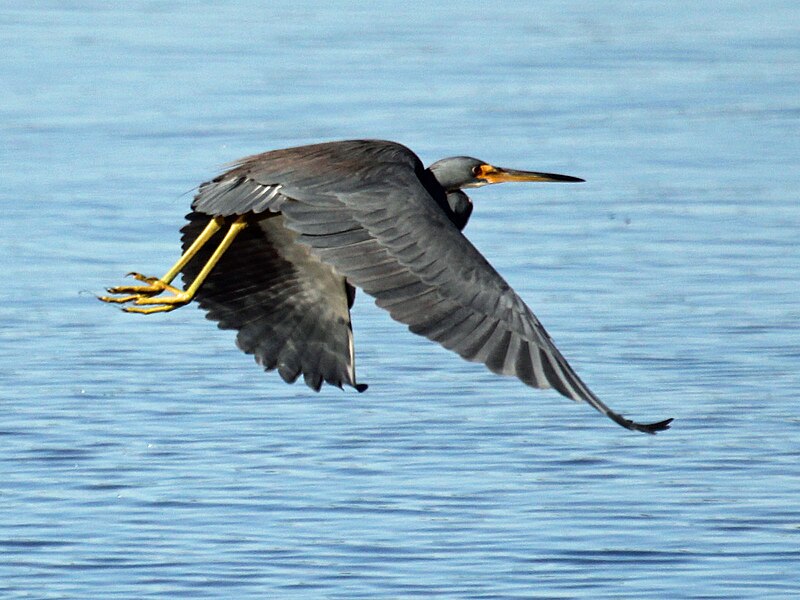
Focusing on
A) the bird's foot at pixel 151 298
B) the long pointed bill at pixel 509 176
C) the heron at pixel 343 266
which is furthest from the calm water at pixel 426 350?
the long pointed bill at pixel 509 176

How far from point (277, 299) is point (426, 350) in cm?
305

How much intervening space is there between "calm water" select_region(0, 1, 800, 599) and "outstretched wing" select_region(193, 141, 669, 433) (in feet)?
4.72

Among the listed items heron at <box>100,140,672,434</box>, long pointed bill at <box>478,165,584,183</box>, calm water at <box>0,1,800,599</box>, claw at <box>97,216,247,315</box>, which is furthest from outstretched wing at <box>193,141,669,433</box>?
calm water at <box>0,1,800,599</box>

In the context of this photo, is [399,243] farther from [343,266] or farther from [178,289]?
[178,289]

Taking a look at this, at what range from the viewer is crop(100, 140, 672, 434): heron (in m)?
6.32

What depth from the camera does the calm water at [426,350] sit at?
796cm

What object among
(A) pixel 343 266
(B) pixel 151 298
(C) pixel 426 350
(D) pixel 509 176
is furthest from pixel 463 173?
(C) pixel 426 350

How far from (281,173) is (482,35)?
12.8m

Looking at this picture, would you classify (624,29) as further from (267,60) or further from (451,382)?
(451,382)

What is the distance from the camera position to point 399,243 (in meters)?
6.83

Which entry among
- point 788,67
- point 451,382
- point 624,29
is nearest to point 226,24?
point 624,29

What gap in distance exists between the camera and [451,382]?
10.4 meters

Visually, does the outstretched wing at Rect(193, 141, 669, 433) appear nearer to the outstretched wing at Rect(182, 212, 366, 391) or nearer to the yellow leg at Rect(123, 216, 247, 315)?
the yellow leg at Rect(123, 216, 247, 315)

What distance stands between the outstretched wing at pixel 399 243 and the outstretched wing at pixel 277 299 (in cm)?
52
